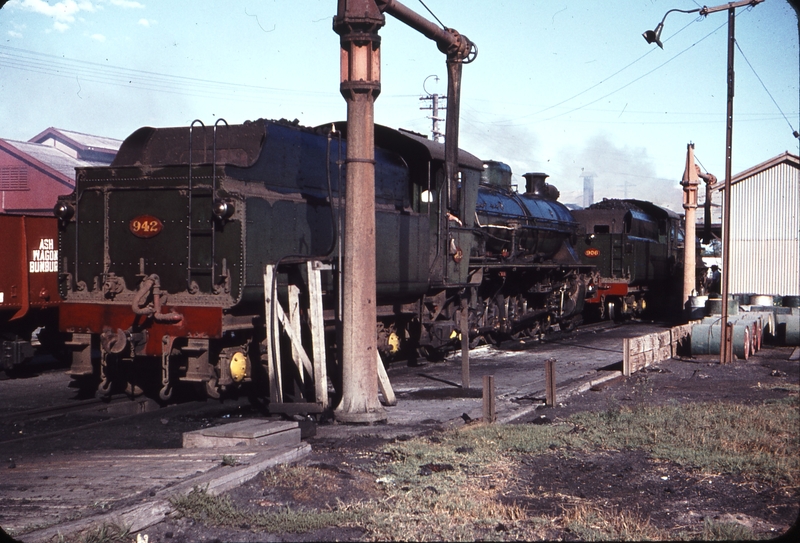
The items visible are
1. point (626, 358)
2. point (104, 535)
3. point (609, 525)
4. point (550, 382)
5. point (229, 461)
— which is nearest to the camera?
point (104, 535)

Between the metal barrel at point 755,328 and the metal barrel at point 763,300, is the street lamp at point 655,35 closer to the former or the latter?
the metal barrel at point 755,328

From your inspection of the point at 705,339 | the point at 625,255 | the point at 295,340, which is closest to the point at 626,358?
the point at 705,339

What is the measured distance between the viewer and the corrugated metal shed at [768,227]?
23062mm

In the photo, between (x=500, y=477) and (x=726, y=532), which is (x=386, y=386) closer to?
(x=500, y=477)

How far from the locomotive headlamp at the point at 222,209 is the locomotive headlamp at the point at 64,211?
2.28 m

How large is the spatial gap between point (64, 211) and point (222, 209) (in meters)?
2.46

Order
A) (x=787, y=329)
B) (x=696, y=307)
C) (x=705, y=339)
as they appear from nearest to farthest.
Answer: (x=705, y=339)
(x=787, y=329)
(x=696, y=307)

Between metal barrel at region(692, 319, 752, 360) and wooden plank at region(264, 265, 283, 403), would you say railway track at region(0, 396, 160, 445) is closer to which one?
wooden plank at region(264, 265, 283, 403)

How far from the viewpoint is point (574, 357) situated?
15680 mm

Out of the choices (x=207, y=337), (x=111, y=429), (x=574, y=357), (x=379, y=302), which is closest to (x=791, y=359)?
(x=574, y=357)

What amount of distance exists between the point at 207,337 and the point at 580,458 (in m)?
4.38

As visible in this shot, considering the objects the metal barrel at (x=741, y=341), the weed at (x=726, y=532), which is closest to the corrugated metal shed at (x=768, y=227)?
the metal barrel at (x=741, y=341)

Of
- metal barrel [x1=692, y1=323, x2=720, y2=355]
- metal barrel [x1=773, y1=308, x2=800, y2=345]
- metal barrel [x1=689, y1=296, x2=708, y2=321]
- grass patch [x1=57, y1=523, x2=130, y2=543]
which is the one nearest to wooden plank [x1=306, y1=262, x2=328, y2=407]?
grass patch [x1=57, y1=523, x2=130, y2=543]

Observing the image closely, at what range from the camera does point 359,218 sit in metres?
8.78
